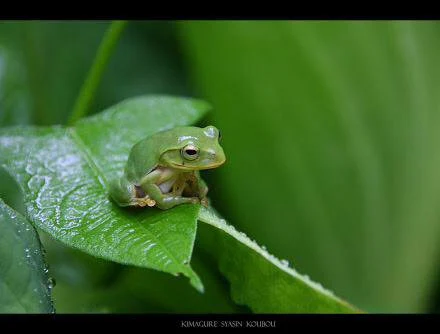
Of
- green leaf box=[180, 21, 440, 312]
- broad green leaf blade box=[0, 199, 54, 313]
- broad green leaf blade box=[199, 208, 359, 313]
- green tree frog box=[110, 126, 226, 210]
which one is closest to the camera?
broad green leaf blade box=[0, 199, 54, 313]

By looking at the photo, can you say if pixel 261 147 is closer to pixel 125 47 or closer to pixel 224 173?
pixel 224 173

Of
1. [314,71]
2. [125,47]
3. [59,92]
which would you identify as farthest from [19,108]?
[314,71]

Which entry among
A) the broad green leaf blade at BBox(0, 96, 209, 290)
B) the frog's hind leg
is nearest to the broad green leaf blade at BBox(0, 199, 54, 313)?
the broad green leaf blade at BBox(0, 96, 209, 290)

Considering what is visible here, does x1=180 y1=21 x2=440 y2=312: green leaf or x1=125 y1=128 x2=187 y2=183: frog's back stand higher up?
x1=125 y1=128 x2=187 y2=183: frog's back

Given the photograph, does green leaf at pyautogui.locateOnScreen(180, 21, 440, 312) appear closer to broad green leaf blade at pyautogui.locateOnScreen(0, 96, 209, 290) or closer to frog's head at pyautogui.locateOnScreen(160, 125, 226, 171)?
broad green leaf blade at pyautogui.locateOnScreen(0, 96, 209, 290)
